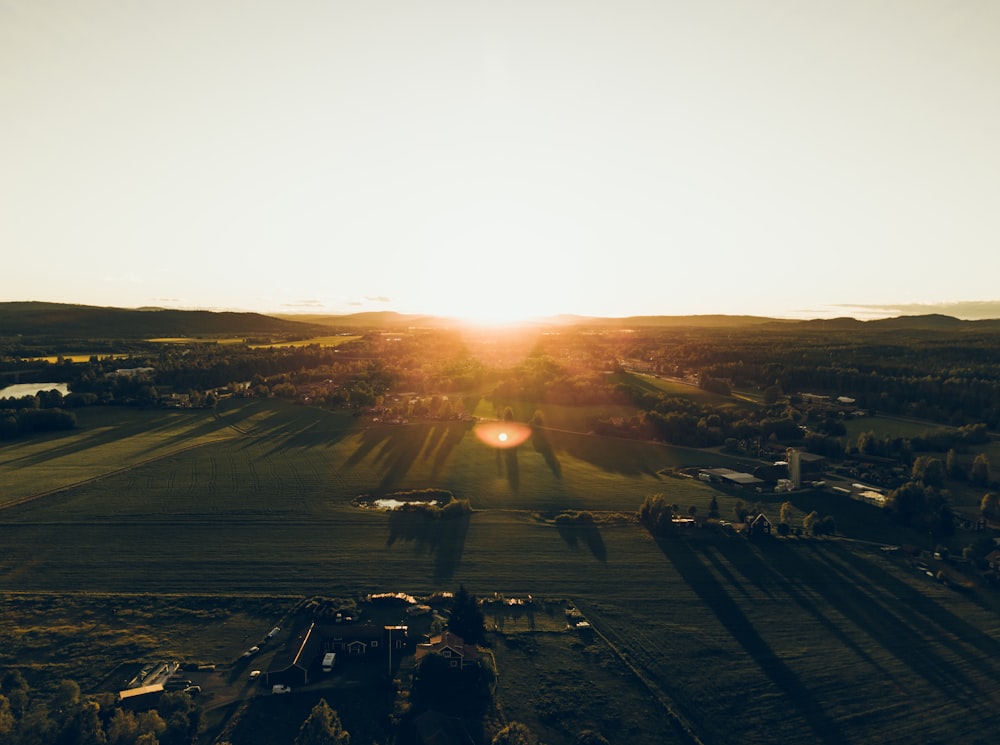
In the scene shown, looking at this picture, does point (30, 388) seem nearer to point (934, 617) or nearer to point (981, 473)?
point (934, 617)

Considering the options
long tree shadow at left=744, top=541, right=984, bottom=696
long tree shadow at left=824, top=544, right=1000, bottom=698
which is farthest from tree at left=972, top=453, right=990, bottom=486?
long tree shadow at left=824, top=544, right=1000, bottom=698

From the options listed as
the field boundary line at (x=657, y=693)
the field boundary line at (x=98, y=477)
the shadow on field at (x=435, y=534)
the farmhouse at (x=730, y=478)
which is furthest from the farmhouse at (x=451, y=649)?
the field boundary line at (x=98, y=477)

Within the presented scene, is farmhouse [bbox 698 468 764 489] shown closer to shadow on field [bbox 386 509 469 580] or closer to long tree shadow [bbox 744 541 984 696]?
long tree shadow [bbox 744 541 984 696]

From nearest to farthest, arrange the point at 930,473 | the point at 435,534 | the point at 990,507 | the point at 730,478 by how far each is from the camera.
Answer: the point at 435,534 → the point at 990,507 → the point at 730,478 → the point at 930,473

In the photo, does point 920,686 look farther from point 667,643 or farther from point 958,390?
point 958,390

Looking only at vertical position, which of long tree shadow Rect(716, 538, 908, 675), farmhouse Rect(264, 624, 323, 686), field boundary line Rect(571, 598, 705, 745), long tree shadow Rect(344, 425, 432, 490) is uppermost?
long tree shadow Rect(344, 425, 432, 490)

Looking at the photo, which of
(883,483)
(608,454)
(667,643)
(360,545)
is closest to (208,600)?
(360,545)

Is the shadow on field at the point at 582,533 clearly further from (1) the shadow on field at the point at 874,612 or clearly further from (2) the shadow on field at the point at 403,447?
(2) the shadow on field at the point at 403,447

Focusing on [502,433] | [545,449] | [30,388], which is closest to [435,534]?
[545,449]
